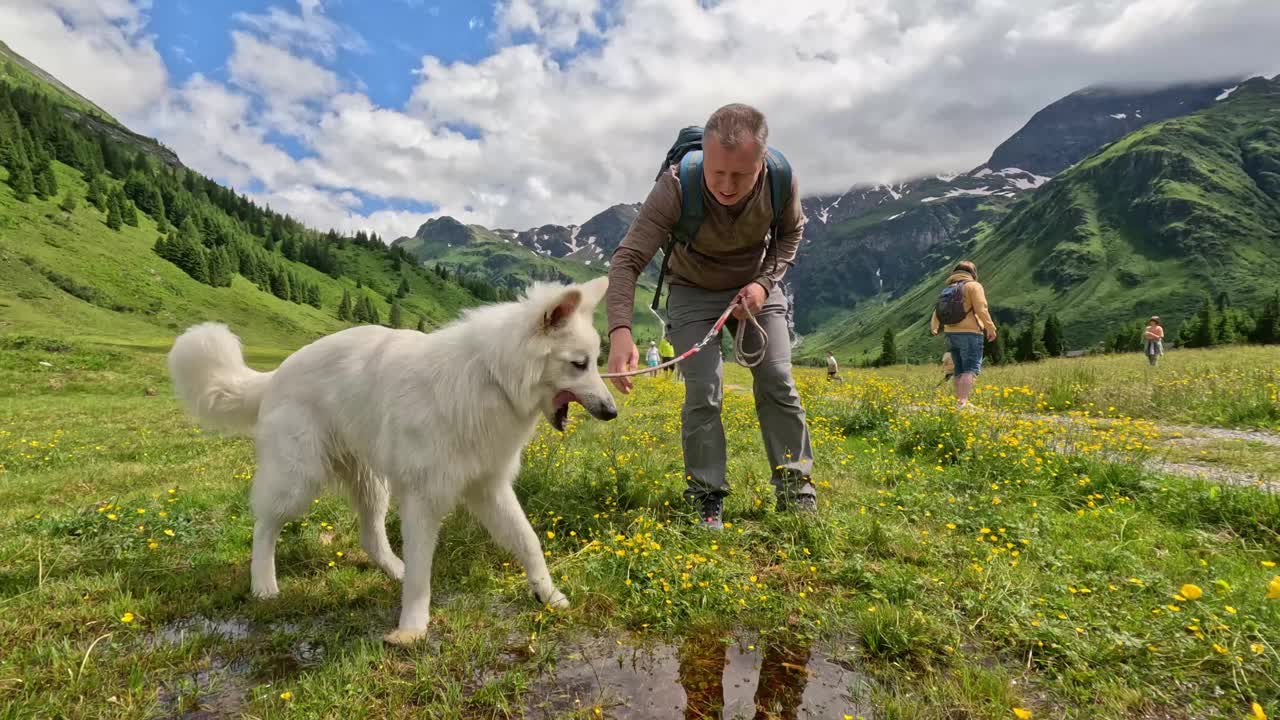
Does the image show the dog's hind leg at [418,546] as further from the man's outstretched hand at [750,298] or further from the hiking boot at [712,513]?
the man's outstretched hand at [750,298]

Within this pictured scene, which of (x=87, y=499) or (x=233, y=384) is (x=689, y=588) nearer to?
(x=233, y=384)

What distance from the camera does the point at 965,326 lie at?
11.4 meters

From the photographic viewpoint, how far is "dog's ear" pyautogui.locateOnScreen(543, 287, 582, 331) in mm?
3760

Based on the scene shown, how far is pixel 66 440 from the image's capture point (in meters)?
11.4

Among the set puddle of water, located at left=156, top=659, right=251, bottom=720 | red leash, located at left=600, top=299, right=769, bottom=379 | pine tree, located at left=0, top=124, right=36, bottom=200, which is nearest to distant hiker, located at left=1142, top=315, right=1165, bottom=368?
red leash, located at left=600, top=299, right=769, bottom=379

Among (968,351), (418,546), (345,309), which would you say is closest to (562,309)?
(418,546)

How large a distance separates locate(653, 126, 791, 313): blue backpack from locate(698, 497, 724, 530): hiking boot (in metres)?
2.31

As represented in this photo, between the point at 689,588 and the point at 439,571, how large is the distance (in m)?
1.99

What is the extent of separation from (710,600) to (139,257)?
378 feet

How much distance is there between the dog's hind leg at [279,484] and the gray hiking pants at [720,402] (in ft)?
9.78

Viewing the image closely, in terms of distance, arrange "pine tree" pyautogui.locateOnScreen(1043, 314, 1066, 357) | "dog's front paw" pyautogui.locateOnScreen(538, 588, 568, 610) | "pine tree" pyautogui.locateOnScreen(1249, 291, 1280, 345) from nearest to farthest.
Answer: "dog's front paw" pyautogui.locateOnScreen(538, 588, 568, 610)
"pine tree" pyautogui.locateOnScreen(1249, 291, 1280, 345)
"pine tree" pyautogui.locateOnScreen(1043, 314, 1066, 357)

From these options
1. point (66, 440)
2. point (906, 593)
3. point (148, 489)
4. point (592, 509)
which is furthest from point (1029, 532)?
point (66, 440)

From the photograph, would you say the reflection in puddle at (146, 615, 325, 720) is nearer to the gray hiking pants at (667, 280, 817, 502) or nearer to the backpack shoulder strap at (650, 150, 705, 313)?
the gray hiking pants at (667, 280, 817, 502)

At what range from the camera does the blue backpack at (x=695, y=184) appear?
4785 millimetres
